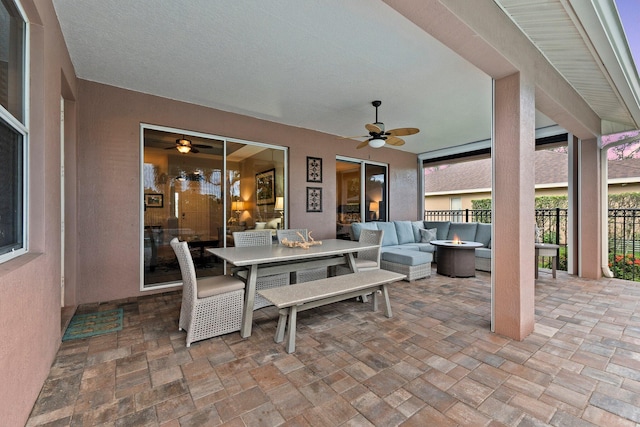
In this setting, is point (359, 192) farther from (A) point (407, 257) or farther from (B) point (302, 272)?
(B) point (302, 272)

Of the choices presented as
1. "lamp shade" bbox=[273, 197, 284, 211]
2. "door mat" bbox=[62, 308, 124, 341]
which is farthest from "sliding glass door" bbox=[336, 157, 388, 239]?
"door mat" bbox=[62, 308, 124, 341]

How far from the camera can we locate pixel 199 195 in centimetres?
427

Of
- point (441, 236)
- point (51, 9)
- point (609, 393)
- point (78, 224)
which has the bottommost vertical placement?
point (609, 393)

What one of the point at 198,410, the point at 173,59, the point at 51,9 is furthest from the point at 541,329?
the point at 51,9

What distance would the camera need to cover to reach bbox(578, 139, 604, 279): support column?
15.0ft

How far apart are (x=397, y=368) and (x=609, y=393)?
1.34 meters

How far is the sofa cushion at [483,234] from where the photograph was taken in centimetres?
561

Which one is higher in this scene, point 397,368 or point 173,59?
point 173,59

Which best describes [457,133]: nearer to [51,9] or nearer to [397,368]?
[397,368]

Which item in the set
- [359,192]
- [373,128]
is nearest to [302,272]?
[373,128]

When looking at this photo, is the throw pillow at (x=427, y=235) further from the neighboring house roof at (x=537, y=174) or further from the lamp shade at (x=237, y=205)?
the lamp shade at (x=237, y=205)

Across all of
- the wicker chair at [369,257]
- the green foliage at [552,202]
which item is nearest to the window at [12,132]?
the wicker chair at [369,257]

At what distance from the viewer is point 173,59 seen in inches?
115

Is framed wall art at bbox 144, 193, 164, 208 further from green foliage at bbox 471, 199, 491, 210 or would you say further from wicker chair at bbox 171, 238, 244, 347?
green foliage at bbox 471, 199, 491, 210
